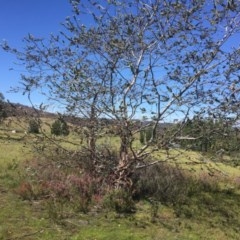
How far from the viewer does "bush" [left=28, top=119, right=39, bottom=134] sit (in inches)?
448

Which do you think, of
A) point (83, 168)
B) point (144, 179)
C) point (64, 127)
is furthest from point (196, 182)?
point (64, 127)

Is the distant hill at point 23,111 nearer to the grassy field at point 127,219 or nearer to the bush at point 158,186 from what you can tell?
the grassy field at point 127,219

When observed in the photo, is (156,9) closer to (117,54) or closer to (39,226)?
(117,54)

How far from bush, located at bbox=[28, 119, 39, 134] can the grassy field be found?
19cm

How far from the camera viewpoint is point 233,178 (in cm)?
1499

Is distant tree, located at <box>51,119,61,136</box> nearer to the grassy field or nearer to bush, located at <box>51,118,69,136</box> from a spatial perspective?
bush, located at <box>51,118,69,136</box>

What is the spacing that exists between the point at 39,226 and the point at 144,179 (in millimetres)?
3867

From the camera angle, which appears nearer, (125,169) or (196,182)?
(125,169)

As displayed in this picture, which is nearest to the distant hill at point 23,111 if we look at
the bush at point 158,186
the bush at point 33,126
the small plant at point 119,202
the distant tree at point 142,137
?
the bush at point 33,126

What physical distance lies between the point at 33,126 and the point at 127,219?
375 cm

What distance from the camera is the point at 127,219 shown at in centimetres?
940

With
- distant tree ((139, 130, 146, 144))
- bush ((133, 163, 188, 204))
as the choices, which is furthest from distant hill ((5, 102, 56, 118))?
bush ((133, 163, 188, 204))

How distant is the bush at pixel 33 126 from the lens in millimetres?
11383

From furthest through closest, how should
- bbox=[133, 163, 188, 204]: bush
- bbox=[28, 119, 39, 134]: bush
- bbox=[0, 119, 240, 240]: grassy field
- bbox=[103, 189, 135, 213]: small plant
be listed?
1. bbox=[28, 119, 39, 134]: bush
2. bbox=[133, 163, 188, 204]: bush
3. bbox=[103, 189, 135, 213]: small plant
4. bbox=[0, 119, 240, 240]: grassy field
